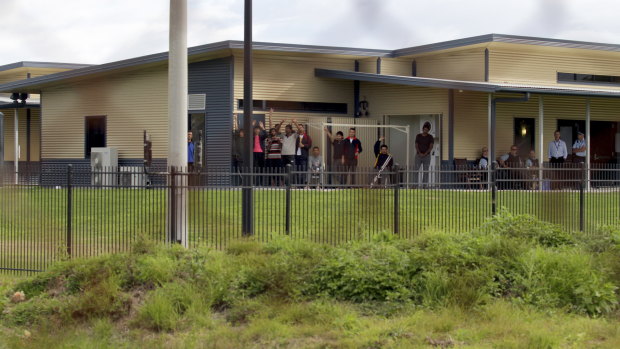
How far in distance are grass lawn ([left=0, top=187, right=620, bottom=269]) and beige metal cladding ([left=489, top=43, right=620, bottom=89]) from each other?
1319 cm

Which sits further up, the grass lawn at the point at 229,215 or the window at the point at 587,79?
the window at the point at 587,79

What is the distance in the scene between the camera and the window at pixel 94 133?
3253 cm

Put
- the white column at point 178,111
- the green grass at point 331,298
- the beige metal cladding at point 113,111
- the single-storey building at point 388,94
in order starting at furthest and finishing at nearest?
1. the beige metal cladding at point 113,111
2. the single-storey building at point 388,94
3. the white column at point 178,111
4. the green grass at point 331,298

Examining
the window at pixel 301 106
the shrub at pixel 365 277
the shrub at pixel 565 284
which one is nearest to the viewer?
the shrub at pixel 565 284

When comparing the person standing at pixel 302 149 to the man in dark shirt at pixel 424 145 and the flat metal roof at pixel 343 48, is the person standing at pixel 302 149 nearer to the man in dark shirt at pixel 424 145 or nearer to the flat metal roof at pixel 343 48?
the flat metal roof at pixel 343 48

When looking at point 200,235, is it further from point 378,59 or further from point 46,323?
point 378,59

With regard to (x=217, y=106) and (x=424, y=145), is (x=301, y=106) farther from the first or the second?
(x=424, y=145)

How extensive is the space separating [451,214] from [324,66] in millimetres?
14196

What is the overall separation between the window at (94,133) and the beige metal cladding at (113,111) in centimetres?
21

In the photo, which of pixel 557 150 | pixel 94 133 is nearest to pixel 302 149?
pixel 557 150

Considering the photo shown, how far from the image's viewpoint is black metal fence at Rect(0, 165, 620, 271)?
45.4ft

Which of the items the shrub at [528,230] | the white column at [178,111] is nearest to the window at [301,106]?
the white column at [178,111]

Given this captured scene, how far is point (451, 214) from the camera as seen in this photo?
1645cm

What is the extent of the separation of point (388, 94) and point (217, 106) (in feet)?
19.0
